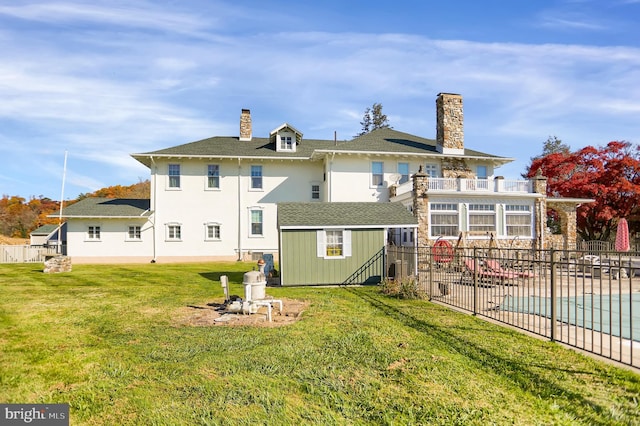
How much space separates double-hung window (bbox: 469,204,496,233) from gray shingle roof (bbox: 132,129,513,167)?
5.44m

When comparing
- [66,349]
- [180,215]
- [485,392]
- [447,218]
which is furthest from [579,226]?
[66,349]

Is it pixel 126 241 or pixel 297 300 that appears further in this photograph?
pixel 126 241

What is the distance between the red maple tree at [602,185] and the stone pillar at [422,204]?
46.0ft

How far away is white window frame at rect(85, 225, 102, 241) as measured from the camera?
2616 centimetres

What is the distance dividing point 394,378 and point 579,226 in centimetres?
3629

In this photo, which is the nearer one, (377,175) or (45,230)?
(377,175)

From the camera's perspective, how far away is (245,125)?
30891mm

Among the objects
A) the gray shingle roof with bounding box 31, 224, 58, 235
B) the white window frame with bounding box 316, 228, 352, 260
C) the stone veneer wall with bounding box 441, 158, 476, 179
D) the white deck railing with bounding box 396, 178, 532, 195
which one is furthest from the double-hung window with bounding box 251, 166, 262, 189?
the gray shingle roof with bounding box 31, 224, 58, 235

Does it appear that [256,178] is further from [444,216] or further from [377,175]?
[444,216]

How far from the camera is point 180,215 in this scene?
27.0m

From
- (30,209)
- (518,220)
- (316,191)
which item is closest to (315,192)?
(316,191)

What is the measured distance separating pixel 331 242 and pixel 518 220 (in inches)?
583

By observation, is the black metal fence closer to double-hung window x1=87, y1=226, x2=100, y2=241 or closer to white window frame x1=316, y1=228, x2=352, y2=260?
white window frame x1=316, y1=228, x2=352, y2=260

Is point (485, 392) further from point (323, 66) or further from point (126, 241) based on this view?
point (126, 241)
